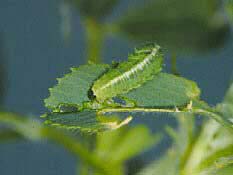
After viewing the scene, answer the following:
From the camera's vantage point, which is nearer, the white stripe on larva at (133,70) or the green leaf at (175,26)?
the white stripe on larva at (133,70)

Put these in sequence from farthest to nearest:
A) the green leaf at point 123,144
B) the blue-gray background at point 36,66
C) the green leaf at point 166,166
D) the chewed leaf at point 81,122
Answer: the blue-gray background at point 36,66 → the green leaf at point 123,144 → the green leaf at point 166,166 → the chewed leaf at point 81,122

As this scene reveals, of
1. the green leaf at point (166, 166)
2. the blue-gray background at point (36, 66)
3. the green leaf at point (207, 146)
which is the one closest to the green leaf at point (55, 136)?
the green leaf at point (166, 166)

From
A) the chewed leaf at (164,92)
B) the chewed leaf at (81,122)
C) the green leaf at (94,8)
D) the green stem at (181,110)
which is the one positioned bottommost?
the chewed leaf at (81,122)

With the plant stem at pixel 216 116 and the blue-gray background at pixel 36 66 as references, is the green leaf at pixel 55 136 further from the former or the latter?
the blue-gray background at pixel 36 66

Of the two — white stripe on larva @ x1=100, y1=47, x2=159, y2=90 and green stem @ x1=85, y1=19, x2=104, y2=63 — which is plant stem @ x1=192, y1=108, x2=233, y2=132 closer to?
white stripe on larva @ x1=100, y1=47, x2=159, y2=90

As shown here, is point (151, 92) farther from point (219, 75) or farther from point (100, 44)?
point (219, 75)

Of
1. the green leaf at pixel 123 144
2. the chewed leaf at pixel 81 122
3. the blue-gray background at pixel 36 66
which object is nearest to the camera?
the chewed leaf at pixel 81 122

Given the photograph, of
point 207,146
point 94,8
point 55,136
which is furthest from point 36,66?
point 207,146
